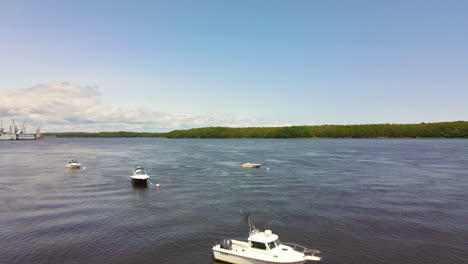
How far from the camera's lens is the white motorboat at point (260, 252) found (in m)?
27.0

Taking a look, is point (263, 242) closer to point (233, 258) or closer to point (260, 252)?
point (260, 252)

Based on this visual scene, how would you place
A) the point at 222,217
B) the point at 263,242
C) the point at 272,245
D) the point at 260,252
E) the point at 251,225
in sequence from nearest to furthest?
the point at 260,252, the point at 263,242, the point at 272,245, the point at 251,225, the point at 222,217

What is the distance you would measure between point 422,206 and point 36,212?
6475 cm

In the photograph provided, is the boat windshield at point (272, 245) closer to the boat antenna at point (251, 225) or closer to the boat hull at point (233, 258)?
the boat hull at point (233, 258)

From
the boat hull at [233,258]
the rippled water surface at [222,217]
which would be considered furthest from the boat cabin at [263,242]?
the rippled water surface at [222,217]

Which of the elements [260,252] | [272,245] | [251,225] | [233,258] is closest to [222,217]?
[251,225]

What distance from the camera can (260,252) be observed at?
2806 cm

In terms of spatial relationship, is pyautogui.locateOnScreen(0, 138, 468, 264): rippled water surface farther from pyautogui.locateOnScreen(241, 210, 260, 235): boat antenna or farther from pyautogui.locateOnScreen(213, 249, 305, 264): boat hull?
pyautogui.locateOnScreen(213, 249, 305, 264): boat hull

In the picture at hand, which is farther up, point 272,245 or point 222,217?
point 272,245

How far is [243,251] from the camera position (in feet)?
94.2

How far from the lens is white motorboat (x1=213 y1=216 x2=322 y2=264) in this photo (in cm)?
2705

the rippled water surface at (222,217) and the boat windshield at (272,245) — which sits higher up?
the boat windshield at (272,245)

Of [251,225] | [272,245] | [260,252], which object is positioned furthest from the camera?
[251,225]

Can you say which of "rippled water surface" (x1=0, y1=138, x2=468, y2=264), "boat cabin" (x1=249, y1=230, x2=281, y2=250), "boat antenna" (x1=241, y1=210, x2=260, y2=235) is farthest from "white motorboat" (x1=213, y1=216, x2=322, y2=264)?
"rippled water surface" (x1=0, y1=138, x2=468, y2=264)
